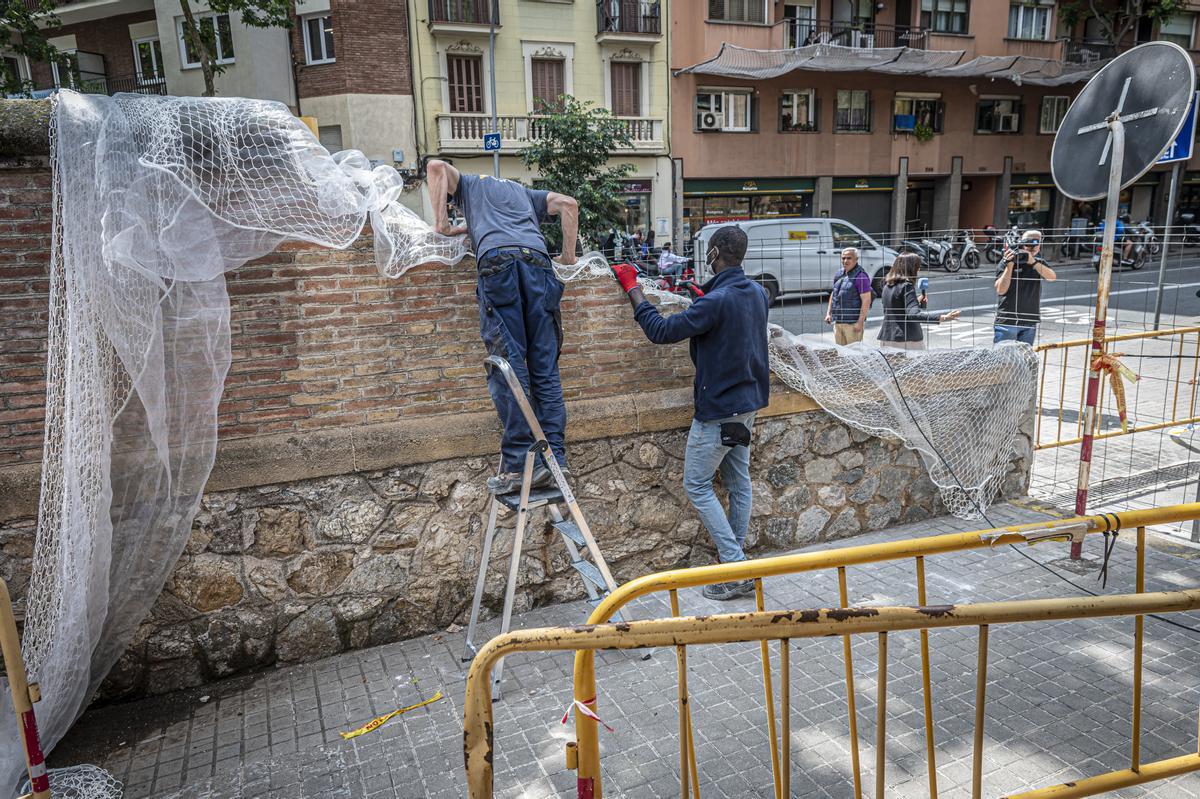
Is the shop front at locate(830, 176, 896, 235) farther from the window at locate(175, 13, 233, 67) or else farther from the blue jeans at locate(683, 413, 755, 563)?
the blue jeans at locate(683, 413, 755, 563)

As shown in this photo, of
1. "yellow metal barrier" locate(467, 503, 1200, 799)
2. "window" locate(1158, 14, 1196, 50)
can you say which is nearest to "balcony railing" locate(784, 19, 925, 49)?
"window" locate(1158, 14, 1196, 50)

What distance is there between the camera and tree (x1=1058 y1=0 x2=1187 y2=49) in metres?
29.5

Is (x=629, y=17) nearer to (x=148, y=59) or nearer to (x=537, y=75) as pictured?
(x=537, y=75)

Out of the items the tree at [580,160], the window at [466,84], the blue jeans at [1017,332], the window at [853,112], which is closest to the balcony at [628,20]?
the window at [466,84]

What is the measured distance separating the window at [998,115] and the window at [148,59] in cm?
3036

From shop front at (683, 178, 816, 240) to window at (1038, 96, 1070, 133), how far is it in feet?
37.7

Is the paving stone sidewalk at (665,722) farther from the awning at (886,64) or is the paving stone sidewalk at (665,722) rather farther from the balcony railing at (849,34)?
the balcony railing at (849,34)

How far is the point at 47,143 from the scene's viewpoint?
131 inches

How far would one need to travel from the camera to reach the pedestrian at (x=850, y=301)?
25.8 feet

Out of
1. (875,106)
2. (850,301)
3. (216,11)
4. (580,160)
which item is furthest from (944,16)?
(850,301)

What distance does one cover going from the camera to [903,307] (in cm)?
749

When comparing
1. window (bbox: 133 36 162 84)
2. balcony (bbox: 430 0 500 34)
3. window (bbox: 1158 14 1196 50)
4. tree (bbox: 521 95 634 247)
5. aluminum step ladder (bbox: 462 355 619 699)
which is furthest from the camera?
window (bbox: 1158 14 1196 50)

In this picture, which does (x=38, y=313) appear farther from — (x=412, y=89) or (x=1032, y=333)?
(x=412, y=89)

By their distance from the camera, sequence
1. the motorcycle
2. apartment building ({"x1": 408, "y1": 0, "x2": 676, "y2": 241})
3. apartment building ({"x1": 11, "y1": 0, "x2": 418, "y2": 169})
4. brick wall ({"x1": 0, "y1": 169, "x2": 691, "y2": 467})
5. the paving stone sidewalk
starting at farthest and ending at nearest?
apartment building ({"x1": 408, "y1": 0, "x2": 676, "y2": 241})
apartment building ({"x1": 11, "y1": 0, "x2": 418, "y2": 169})
the motorcycle
brick wall ({"x1": 0, "y1": 169, "x2": 691, "y2": 467})
the paving stone sidewalk
